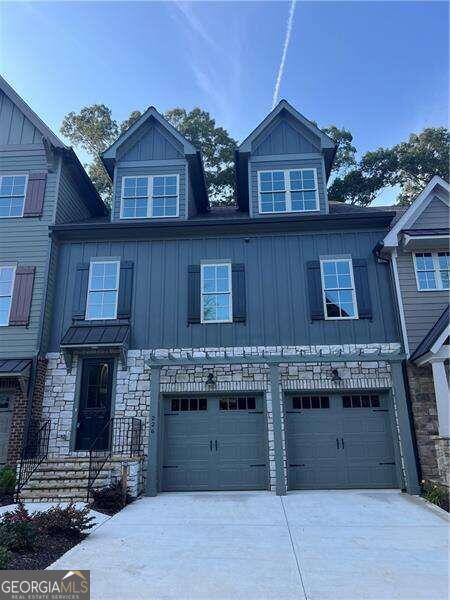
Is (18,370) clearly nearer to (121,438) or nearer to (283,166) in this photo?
(121,438)

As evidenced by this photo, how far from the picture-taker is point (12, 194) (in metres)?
12.3

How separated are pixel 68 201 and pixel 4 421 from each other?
269 inches

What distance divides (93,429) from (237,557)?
6413mm

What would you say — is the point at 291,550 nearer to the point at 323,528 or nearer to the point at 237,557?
the point at 237,557

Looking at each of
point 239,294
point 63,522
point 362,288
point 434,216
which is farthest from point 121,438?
point 434,216

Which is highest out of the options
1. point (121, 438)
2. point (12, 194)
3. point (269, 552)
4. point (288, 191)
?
point (288, 191)

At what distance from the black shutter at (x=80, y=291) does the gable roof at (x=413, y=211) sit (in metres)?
8.36

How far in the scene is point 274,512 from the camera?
7602 millimetres

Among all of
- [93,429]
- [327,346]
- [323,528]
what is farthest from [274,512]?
[93,429]

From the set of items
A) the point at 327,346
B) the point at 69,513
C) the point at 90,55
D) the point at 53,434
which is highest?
the point at 90,55

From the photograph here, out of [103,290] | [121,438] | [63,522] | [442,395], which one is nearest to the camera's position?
[63,522]

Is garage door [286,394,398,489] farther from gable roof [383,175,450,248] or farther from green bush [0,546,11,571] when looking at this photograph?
green bush [0,546,11,571]

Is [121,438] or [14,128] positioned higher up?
[14,128]

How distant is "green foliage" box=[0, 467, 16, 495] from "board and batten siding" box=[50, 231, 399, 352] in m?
3.18
